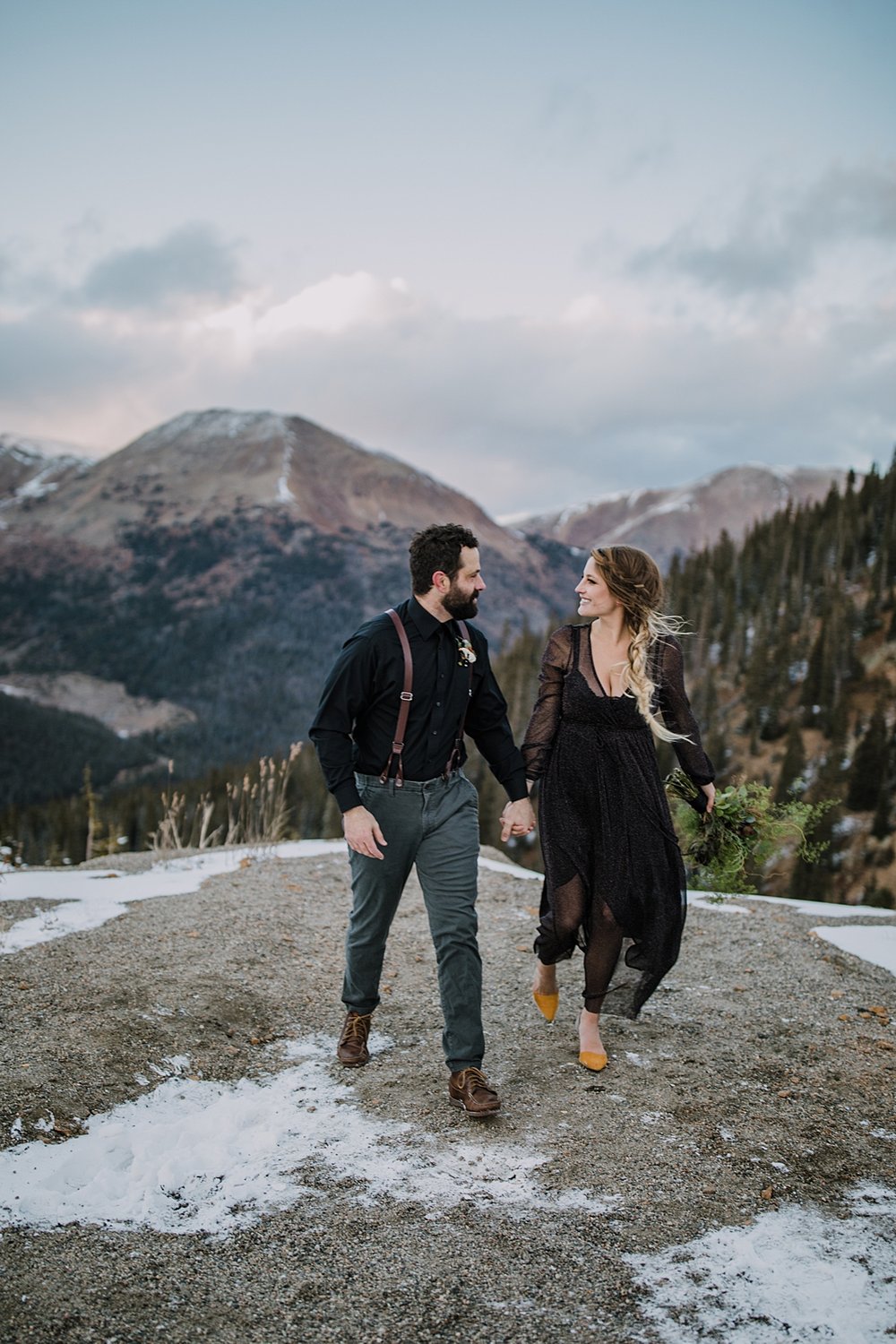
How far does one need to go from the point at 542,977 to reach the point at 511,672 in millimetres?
78286

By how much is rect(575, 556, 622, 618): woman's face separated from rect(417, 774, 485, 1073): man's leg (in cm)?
102

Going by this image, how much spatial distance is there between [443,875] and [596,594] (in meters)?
1.48

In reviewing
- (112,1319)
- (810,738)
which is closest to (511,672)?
(810,738)

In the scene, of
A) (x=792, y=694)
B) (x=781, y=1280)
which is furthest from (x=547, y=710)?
(x=792, y=694)

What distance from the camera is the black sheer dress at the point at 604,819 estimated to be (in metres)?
4.32

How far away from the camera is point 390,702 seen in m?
4.12

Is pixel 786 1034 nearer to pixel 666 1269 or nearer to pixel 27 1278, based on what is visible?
pixel 666 1269

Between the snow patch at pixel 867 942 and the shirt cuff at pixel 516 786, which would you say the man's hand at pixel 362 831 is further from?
the snow patch at pixel 867 942

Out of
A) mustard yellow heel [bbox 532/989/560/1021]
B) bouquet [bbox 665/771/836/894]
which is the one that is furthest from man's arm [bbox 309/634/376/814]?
bouquet [bbox 665/771/836/894]

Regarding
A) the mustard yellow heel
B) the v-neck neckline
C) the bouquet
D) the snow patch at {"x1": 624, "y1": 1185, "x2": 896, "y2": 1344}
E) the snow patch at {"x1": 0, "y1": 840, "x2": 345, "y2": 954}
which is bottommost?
the snow patch at {"x1": 624, "y1": 1185, "x2": 896, "y2": 1344}

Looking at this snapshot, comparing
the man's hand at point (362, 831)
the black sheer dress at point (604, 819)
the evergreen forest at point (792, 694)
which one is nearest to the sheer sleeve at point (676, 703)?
the black sheer dress at point (604, 819)

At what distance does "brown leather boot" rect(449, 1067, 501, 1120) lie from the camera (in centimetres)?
387

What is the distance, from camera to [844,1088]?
4.30 metres

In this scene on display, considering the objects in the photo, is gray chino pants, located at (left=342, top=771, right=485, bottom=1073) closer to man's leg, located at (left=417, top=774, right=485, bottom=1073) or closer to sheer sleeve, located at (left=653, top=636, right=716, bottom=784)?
man's leg, located at (left=417, top=774, right=485, bottom=1073)
